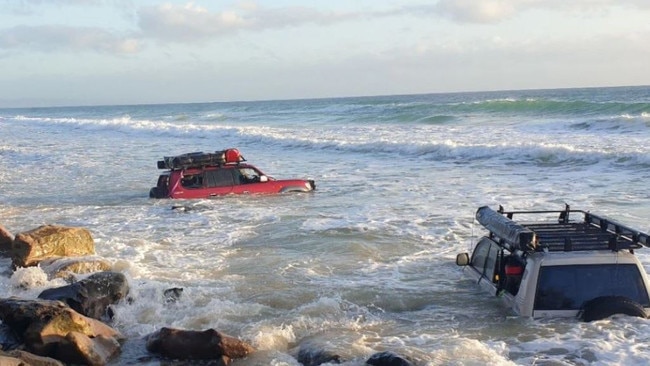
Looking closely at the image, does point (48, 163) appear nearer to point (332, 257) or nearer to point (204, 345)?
point (332, 257)

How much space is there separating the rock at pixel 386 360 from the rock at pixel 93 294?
3.74m

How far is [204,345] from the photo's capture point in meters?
7.46

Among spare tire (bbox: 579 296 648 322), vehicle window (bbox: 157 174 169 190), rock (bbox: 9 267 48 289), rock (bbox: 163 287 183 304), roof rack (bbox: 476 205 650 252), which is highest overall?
roof rack (bbox: 476 205 650 252)

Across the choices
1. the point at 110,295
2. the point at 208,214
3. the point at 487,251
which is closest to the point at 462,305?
the point at 487,251

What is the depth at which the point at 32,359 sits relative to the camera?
6.74m

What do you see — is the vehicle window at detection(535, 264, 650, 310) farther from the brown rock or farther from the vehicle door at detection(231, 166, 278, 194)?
the vehicle door at detection(231, 166, 278, 194)

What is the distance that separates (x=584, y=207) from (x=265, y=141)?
2828 centimetres

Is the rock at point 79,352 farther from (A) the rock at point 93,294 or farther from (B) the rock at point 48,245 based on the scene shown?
(B) the rock at point 48,245

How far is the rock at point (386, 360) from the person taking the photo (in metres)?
7.00

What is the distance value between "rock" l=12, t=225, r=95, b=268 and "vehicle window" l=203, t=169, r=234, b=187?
6800mm

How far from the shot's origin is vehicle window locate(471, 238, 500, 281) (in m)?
9.06

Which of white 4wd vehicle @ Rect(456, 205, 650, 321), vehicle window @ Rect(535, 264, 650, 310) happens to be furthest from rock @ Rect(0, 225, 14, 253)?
vehicle window @ Rect(535, 264, 650, 310)

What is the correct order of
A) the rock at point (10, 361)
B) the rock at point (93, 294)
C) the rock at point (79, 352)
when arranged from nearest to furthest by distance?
the rock at point (10, 361) < the rock at point (79, 352) < the rock at point (93, 294)

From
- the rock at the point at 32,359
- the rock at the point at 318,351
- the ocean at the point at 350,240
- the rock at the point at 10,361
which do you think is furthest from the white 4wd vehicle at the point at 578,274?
the rock at the point at 10,361
